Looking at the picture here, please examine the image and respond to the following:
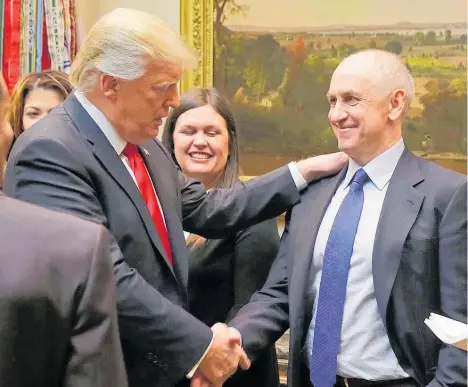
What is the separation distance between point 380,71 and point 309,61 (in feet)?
6.18

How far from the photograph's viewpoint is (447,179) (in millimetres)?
2199

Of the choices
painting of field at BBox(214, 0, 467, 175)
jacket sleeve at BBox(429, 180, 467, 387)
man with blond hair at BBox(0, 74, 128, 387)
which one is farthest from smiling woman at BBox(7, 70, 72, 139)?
man with blond hair at BBox(0, 74, 128, 387)

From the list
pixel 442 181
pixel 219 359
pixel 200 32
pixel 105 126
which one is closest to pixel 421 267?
pixel 442 181

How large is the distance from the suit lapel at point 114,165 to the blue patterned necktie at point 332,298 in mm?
468

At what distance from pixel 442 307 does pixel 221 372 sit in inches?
25.8

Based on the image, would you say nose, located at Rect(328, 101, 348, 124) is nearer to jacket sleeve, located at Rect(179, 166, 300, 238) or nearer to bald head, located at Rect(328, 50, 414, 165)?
bald head, located at Rect(328, 50, 414, 165)

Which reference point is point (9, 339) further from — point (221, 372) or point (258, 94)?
point (258, 94)

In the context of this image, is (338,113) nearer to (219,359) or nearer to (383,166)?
(383,166)

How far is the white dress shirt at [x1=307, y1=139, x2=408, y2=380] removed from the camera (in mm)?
2146

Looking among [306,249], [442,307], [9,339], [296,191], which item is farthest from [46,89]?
[9,339]

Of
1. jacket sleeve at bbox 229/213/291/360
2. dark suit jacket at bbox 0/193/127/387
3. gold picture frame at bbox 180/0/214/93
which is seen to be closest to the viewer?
dark suit jacket at bbox 0/193/127/387

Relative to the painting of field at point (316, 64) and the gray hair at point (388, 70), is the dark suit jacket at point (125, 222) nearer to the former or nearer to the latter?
the gray hair at point (388, 70)

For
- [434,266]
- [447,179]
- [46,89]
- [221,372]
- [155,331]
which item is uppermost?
[46,89]

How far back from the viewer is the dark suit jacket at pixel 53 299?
1.17 metres
